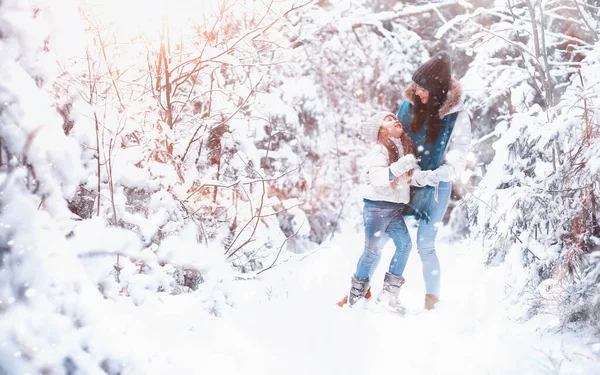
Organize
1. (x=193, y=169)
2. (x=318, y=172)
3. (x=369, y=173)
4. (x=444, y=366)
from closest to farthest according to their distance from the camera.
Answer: (x=444, y=366)
(x=193, y=169)
(x=369, y=173)
(x=318, y=172)

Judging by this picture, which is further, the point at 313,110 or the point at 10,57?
the point at 313,110

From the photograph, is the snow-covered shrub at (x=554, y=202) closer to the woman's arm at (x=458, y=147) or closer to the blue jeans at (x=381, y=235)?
the woman's arm at (x=458, y=147)

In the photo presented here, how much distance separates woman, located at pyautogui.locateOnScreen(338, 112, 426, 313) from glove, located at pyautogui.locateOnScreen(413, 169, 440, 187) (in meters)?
0.08

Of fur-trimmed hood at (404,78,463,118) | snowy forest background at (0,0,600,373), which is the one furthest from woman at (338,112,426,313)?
snowy forest background at (0,0,600,373)

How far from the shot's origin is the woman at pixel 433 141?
359 centimetres

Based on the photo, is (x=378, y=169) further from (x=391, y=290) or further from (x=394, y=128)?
(x=391, y=290)

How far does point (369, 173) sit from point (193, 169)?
131 centimetres

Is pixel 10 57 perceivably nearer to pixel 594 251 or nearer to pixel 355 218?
pixel 594 251

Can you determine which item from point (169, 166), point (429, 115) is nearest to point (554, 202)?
point (429, 115)

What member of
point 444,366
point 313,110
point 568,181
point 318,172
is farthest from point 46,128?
point 318,172

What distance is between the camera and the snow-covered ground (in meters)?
2.00

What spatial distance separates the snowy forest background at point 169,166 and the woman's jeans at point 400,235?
506mm

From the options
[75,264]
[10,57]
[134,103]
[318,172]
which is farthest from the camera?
[318,172]

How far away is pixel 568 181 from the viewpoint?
119 inches
